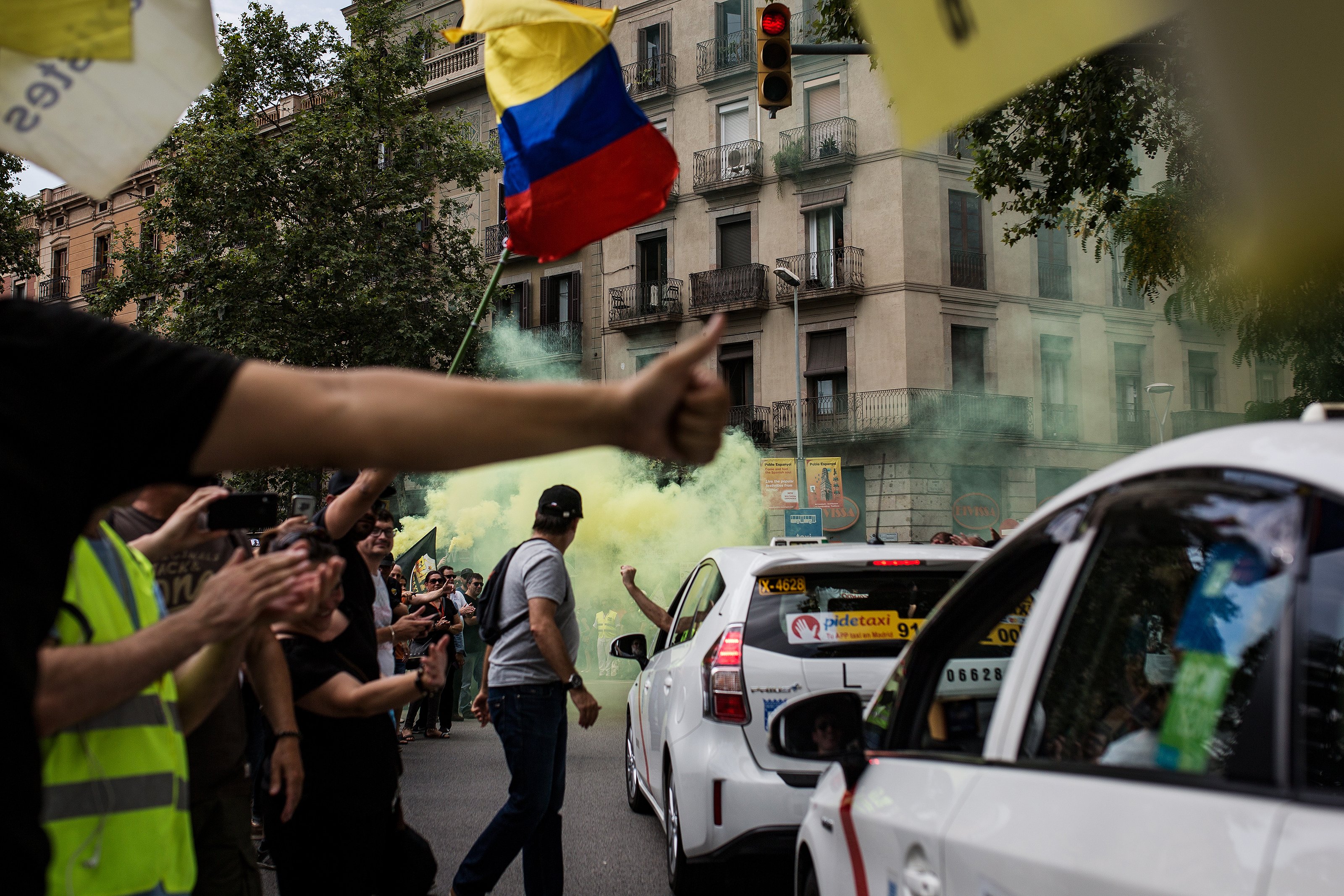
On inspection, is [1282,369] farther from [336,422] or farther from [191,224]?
[191,224]

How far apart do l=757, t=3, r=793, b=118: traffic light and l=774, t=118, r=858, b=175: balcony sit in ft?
71.0

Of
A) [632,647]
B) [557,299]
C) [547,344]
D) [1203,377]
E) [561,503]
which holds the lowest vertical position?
[632,647]

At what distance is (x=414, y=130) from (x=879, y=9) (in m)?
26.0

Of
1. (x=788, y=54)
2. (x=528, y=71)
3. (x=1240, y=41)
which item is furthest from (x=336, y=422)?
(x=788, y=54)

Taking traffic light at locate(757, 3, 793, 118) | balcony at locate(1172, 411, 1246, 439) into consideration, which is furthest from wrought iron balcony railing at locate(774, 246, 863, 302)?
traffic light at locate(757, 3, 793, 118)

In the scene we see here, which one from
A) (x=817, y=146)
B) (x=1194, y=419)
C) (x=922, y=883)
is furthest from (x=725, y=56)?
(x=922, y=883)

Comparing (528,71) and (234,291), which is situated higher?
(234,291)

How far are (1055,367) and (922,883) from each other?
2982cm

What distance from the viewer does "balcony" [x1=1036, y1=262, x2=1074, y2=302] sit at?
30.1 meters

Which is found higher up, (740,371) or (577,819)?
(740,371)

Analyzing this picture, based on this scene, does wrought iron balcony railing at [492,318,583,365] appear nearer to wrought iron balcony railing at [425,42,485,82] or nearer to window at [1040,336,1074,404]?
wrought iron balcony railing at [425,42,485,82]

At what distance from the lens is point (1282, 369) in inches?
421

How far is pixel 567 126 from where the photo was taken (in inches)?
183

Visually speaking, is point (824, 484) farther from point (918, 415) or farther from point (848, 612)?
point (848, 612)
